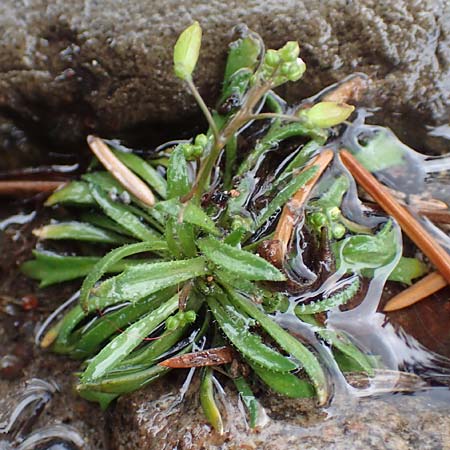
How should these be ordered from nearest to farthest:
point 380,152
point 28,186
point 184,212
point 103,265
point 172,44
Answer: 1. point 184,212
2. point 103,265
3. point 172,44
4. point 380,152
5. point 28,186

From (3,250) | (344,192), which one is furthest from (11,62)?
(344,192)

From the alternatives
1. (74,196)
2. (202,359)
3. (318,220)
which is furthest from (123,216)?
(318,220)

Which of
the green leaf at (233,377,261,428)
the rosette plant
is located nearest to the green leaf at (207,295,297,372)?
the rosette plant

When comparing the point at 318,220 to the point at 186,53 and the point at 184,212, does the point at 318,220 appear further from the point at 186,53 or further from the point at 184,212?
the point at 186,53

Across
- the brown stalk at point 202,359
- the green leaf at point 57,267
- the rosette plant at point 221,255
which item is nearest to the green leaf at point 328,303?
the rosette plant at point 221,255

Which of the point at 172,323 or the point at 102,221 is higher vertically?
the point at 172,323

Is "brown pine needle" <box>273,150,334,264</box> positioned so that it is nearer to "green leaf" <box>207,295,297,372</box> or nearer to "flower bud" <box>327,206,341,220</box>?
"flower bud" <box>327,206,341,220</box>

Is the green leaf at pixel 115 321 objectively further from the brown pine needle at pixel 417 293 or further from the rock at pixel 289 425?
the brown pine needle at pixel 417 293
